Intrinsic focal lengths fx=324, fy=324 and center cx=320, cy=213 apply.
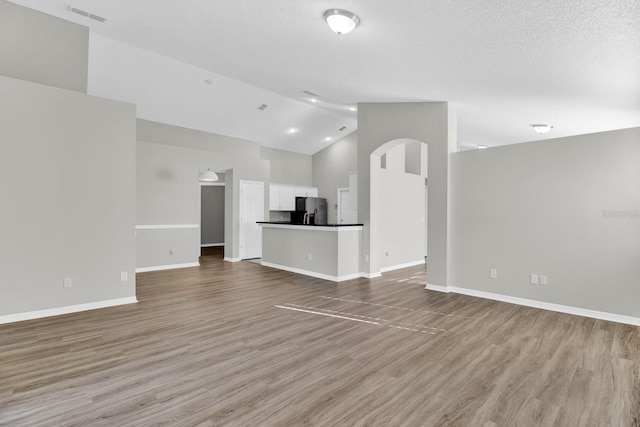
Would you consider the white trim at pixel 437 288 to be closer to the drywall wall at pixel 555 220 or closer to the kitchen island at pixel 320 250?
the drywall wall at pixel 555 220

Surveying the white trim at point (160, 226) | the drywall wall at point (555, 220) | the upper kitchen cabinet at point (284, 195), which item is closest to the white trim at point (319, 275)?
the drywall wall at point (555, 220)

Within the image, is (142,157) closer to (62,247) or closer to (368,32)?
(62,247)

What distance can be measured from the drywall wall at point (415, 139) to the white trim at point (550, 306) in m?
0.34

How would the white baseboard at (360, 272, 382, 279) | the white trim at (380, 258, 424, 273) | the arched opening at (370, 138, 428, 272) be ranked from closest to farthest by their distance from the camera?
the white baseboard at (360, 272, 382, 279) < the arched opening at (370, 138, 428, 272) < the white trim at (380, 258, 424, 273)

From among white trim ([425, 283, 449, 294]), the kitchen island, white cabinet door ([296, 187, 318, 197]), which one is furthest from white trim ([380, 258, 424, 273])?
white cabinet door ([296, 187, 318, 197])

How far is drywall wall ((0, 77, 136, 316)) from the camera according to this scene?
3.66 metres

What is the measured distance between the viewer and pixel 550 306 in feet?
13.9

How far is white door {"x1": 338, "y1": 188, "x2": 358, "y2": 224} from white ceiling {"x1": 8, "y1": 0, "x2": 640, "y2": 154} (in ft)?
13.2

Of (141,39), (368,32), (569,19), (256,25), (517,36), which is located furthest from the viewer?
(141,39)

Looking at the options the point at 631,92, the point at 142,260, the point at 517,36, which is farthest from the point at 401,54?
the point at 142,260

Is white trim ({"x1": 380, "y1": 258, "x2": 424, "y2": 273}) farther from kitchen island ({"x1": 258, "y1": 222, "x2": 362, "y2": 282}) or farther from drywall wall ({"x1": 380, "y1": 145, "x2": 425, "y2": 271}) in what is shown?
kitchen island ({"x1": 258, "y1": 222, "x2": 362, "y2": 282})

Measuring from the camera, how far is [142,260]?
686 centimetres

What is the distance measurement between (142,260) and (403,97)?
6.09m

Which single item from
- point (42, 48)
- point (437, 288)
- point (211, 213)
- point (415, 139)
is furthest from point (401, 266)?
point (211, 213)
